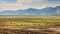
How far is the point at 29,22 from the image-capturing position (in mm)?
1868

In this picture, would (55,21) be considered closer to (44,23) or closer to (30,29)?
(44,23)

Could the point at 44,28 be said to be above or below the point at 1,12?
below

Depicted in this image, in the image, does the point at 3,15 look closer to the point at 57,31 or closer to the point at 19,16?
the point at 19,16

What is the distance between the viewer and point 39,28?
71.9 inches

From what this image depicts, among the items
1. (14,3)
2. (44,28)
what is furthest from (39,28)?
(14,3)

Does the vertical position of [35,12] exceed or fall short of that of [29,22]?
it exceeds it

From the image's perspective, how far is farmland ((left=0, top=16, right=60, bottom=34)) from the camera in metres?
1.83

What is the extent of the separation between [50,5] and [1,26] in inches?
31.8

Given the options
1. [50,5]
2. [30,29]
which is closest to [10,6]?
[30,29]

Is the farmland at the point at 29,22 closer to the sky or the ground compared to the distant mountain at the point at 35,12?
closer to the ground

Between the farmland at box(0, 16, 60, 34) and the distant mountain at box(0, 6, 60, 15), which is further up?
the distant mountain at box(0, 6, 60, 15)

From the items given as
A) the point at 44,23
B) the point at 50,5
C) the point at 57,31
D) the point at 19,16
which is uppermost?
the point at 50,5

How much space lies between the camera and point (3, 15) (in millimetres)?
1853

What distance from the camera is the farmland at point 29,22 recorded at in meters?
1.83
